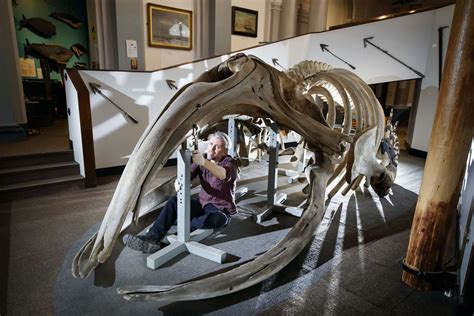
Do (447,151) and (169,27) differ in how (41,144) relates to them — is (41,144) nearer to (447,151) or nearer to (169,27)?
(169,27)

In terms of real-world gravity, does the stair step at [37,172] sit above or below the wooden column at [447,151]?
below

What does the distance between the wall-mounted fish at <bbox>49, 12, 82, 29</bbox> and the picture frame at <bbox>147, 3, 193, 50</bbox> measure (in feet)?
8.31

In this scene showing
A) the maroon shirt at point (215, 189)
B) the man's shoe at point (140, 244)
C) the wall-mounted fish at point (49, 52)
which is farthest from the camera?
the wall-mounted fish at point (49, 52)

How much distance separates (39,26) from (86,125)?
5.32 m

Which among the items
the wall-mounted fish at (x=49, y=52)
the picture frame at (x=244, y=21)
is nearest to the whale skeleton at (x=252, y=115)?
the picture frame at (x=244, y=21)

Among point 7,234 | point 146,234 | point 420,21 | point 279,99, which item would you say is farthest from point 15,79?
point 420,21

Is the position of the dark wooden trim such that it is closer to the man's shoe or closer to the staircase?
the staircase

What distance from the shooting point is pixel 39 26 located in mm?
8016

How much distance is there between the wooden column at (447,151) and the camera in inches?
83.3

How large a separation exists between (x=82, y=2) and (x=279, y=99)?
849 cm

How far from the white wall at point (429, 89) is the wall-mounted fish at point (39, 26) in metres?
9.13

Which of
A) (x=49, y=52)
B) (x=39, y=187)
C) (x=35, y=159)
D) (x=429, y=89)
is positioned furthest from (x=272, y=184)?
(x=49, y=52)

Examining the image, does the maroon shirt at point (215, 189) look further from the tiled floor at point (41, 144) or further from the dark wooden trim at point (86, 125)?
the tiled floor at point (41, 144)

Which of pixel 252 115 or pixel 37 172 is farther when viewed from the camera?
pixel 37 172
